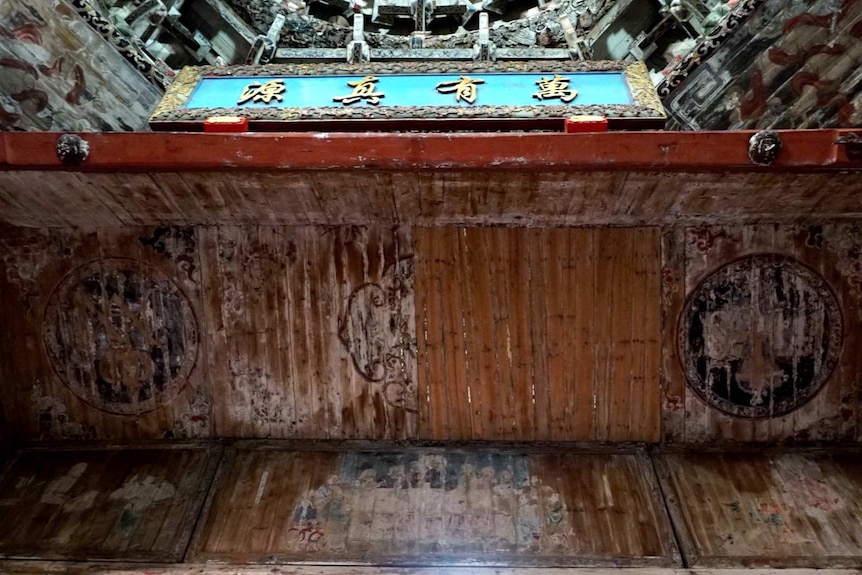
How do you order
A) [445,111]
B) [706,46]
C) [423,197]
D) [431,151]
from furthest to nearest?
1. [706,46]
2. [423,197]
3. [445,111]
4. [431,151]

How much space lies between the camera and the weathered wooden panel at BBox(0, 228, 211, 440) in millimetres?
3844

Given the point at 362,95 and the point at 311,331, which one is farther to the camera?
the point at 311,331

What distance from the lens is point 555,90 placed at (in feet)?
10.7

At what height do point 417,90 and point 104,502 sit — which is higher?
point 417,90

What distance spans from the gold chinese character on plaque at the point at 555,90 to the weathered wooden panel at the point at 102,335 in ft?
6.83

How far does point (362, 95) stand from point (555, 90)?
0.95m

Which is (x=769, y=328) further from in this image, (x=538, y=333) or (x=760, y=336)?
(x=538, y=333)

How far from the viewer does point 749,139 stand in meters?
2.87

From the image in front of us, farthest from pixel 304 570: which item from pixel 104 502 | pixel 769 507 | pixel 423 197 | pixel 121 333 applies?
pixel 769 507

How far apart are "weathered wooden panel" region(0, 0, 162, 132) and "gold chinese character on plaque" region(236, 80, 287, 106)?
97 centimetres

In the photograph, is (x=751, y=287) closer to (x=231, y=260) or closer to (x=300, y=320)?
(x=300, y=320)

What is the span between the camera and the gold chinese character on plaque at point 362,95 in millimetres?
3293

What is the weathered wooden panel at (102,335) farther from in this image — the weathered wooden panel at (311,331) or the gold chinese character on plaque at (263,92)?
the gold chinese character on plaque at (263,92)

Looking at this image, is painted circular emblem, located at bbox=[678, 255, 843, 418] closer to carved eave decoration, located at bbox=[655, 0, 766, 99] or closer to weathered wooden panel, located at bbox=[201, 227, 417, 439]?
carved eave decoration, located at bbox=[655, 0, 766, 99]
